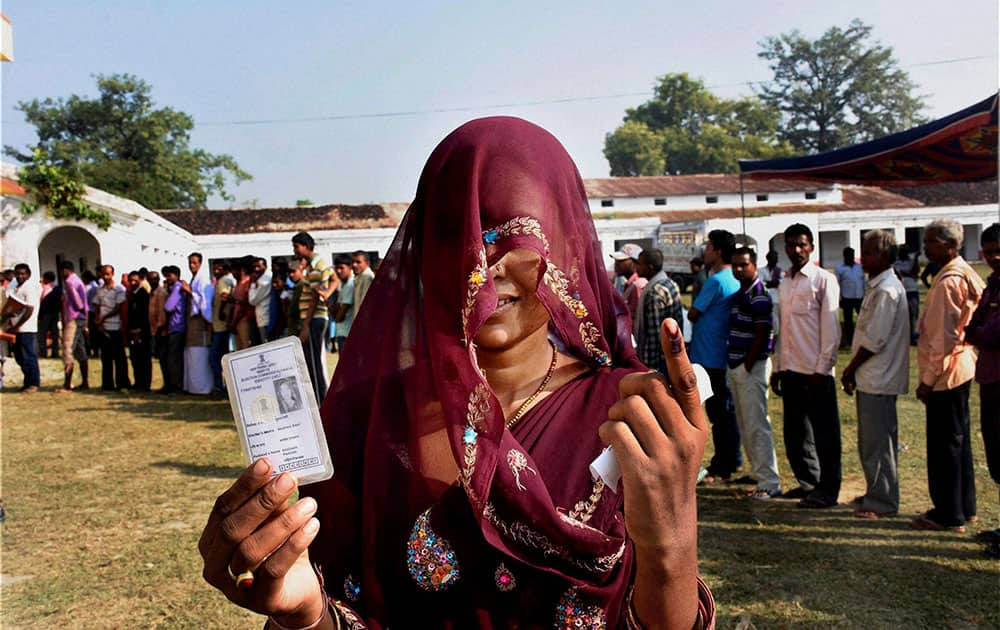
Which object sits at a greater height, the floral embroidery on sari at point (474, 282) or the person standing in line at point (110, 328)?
the floral embroidery on sari at point (474, 282)

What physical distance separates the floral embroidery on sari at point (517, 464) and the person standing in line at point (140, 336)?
10.5m

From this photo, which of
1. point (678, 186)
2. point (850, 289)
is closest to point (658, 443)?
point (850, 289)

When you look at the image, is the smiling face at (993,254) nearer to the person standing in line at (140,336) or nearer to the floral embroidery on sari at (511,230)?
the floral embroidery on sari at (511,230)

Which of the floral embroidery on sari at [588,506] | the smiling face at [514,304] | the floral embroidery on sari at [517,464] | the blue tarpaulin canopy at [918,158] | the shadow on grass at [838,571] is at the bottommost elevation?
the shadow on grass at [838,571]

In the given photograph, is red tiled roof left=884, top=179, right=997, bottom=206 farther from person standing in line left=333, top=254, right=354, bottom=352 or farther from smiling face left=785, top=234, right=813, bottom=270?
smiling face left=785, top=234, right=813, bottom=270

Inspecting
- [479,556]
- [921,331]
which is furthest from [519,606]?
[921,331]

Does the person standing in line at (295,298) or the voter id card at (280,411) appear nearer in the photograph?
the voter id card at (280,411)

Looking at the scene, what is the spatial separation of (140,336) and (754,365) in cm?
854

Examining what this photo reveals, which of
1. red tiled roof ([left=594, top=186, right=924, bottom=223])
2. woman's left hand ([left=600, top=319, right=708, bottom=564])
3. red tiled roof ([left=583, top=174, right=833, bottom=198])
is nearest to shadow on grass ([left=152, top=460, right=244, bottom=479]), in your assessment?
woman's left hand ([left=600, top=319, right=708, bottom=564])

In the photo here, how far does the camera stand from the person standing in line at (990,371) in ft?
13.3

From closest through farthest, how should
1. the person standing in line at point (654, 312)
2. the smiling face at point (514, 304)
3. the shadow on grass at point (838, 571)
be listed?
the smiling face at point (514, 304) < the shadow on grass at point (838, 571) < the person standing in line at point (654, 312)

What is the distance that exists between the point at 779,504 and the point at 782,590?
142 cm

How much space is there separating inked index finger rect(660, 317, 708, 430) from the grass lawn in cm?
273

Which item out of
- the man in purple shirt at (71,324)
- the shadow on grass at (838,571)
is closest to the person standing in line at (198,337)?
the man in purple shirt at (71,324)
